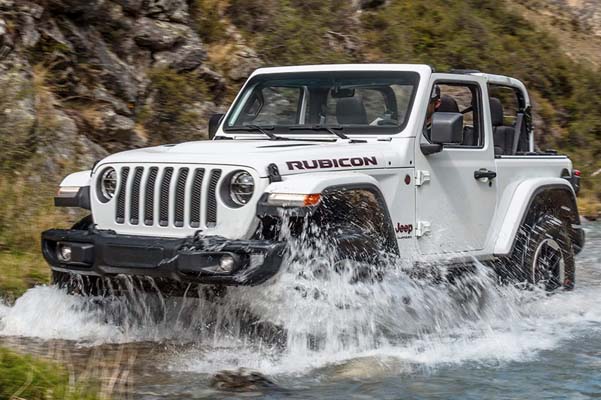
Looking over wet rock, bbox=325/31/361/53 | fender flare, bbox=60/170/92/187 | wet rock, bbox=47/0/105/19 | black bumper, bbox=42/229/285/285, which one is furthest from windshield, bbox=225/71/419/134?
wet rock, bbox=325/31/361/53

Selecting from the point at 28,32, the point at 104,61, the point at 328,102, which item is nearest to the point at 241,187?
the point at 328,102

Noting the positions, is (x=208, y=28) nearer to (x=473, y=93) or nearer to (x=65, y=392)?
(x=473, y=93)

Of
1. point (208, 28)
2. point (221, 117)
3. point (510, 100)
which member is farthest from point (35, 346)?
point (510, 100)

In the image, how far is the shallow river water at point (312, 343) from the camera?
5.35 metres

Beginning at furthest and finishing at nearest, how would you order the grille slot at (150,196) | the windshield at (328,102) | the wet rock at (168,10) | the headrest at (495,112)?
1. the wet rock at (168,10)
2. the headrest at (495,112)
3. the windshield at (328,102)
4. the grille slot at (150,196)

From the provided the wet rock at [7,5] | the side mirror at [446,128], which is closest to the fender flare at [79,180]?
the side mirror at [446,128]

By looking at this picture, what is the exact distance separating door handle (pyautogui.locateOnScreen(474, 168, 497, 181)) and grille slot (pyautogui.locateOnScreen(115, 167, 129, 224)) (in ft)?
8.63

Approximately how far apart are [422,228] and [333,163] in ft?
3.09

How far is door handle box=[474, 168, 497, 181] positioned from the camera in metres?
7.36

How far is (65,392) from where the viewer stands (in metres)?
4.34

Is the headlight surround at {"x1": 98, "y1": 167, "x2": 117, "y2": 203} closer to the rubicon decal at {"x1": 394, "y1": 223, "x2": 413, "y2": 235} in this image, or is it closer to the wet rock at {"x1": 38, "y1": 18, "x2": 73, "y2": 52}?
the rubicon decal at {"x1": 394, "y1": 223, "x2": 413, "y2": 235}

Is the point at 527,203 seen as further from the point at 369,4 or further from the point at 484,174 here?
the point at 369,4

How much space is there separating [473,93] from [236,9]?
307 inches

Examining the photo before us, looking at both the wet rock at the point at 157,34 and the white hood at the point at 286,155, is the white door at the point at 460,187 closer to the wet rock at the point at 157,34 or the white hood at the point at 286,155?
the white hood at the point at 286,155
